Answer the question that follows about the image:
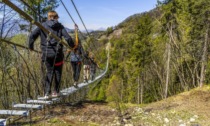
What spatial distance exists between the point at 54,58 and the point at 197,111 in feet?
14.9

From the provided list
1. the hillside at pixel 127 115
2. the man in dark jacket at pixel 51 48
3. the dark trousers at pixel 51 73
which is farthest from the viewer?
the hillside at pixel 127 115

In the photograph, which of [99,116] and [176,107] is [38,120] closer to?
[99,116]

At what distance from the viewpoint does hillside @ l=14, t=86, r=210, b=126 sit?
23.8 ft

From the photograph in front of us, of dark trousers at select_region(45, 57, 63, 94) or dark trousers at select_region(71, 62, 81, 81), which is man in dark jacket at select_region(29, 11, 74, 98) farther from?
dark trousers at select_region(71, 62, 81, 81)

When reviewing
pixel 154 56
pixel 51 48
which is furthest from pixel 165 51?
pixel 51 48

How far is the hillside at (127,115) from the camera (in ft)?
23.8

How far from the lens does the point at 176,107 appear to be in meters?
9.23

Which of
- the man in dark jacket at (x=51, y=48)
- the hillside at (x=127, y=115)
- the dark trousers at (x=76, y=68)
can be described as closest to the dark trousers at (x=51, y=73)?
the man in dark jacket at (x=51, y=48)

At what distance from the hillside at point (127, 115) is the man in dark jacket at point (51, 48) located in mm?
1259

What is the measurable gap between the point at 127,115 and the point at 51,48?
336cm

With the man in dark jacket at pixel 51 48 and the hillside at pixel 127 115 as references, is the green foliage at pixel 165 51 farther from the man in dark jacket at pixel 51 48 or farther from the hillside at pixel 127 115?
the man in dark jacket at pixel 51 48

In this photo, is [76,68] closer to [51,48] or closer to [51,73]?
[51,73]

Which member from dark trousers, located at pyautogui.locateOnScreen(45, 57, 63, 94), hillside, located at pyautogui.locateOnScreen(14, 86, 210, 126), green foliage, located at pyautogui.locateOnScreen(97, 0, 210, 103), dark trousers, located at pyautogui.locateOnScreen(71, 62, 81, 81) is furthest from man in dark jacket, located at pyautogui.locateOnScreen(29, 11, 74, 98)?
green foliage, located at pyautogui.locateOnScreen(97, 0, 210, 103)

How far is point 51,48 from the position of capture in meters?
5.52
